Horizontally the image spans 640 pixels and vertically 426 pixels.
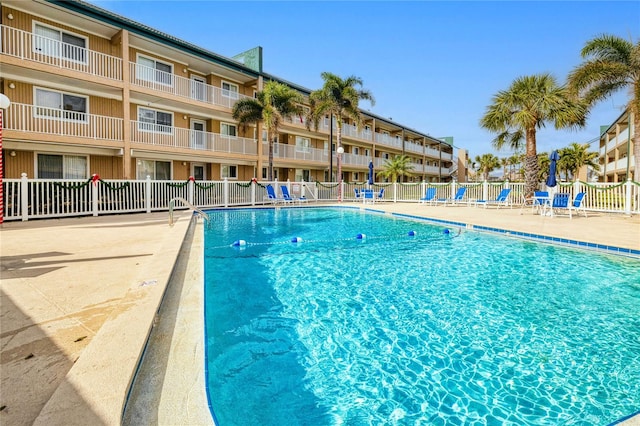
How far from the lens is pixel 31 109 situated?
13078mm

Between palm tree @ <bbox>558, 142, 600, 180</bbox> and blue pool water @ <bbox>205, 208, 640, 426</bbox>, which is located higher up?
palm tree @ <bbox>558, 142, 600, 180</bbox>

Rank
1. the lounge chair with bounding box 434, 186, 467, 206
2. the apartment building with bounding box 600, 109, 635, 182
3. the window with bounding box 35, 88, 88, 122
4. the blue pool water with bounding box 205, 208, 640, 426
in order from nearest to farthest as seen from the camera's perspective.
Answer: the blue pool water with bounding box 205, 208, 640, 426
the window with bounding box 35, 88, 88, 122
the lounge chair with bounding box 434, 186, 467, 206
the apartment building with bounding box 600, 109, 635, 182

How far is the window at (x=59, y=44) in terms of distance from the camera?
44.1ft

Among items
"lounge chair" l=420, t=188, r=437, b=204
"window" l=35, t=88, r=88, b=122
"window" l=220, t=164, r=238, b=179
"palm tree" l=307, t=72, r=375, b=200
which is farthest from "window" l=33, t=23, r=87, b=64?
"lounge chair" l=420, t=188, r=437, b=204

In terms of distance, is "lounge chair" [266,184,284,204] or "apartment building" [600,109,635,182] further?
"apartment building" [600,109,635,182]

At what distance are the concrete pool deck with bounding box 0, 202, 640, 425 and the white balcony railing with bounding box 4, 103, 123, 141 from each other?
1004 cm

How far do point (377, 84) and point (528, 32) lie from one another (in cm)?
1135

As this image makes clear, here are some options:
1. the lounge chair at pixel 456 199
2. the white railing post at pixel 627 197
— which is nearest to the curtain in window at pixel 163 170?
the lounge chair at pixel 456 199

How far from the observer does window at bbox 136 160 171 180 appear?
17.8 metres

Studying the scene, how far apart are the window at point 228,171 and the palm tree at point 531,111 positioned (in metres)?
15.3

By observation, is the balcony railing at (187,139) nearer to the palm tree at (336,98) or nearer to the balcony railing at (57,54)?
the balcony railing at (57,54)

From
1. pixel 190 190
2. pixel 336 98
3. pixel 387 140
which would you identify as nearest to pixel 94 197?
pixel 190 190

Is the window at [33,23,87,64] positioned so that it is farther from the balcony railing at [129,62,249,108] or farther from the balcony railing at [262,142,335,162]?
the balcony railing at [262,142,335,162]

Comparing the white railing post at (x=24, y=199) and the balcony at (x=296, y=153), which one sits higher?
the balcony at (x=296, y=153)
